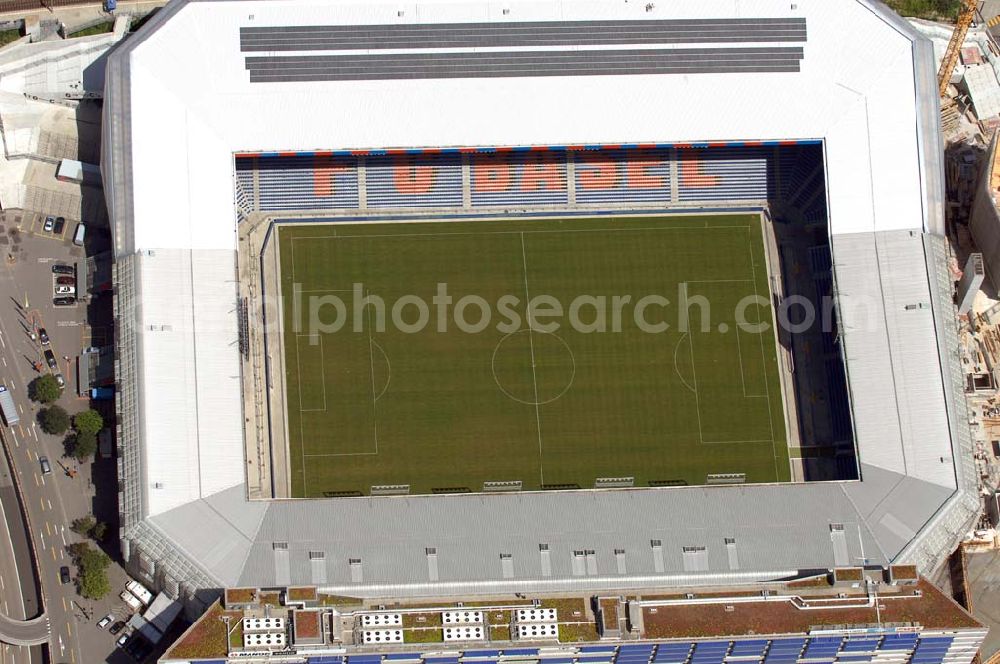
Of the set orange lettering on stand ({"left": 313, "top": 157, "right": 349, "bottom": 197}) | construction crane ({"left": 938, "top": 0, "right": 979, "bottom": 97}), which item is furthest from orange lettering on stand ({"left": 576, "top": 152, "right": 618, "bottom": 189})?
construction crane ({"left": 938, "top": 0, "right": 979, "bottom": 97})

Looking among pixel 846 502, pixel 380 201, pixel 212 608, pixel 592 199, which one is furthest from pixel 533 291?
pixel 212 608

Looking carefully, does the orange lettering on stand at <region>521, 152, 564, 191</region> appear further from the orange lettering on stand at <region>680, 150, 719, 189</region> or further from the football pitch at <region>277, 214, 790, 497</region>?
the orange lettering on stand at <region>680, 150, 719, 189</region>

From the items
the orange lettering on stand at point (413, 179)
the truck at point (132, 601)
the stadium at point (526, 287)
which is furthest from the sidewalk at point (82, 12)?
the truck at point (132, 601)

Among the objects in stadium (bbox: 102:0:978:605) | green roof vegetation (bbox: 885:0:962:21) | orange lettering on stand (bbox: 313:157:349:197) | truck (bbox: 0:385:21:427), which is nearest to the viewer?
stadium (bbox: 102:0:978:605)

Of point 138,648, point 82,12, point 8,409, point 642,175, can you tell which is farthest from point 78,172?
point 642,175

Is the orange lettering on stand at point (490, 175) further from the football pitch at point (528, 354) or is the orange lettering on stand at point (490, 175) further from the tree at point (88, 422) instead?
the tree at point (88, 422)
